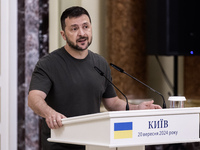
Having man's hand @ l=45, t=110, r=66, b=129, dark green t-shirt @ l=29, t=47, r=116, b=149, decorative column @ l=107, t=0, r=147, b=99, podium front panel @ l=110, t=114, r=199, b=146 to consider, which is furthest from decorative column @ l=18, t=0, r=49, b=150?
podium front panel @ l=110, t=114, r=199, b=146

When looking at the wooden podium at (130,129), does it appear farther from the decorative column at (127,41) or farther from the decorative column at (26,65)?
the decorative column at (127,41)

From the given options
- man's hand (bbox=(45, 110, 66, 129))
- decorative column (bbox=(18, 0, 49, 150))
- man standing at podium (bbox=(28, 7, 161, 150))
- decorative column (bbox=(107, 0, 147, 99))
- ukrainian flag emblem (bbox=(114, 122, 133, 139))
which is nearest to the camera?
ukrainian flag emblem (bbox=(114, 122, 133, 139))

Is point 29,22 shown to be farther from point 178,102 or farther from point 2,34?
point 178,102

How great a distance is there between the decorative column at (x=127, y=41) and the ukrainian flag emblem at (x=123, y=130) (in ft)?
7.72

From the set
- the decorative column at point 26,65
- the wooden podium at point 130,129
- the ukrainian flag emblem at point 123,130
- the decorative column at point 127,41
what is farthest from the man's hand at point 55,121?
the decorative column at point 127,41

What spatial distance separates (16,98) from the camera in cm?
366

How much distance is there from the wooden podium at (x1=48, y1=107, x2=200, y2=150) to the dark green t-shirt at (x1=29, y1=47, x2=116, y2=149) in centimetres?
42

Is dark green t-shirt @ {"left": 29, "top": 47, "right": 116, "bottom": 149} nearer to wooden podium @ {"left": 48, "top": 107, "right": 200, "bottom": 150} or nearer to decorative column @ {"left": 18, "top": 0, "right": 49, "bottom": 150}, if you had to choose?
wooden podium @ {"left": 48, "top": 107, "right": 200, "bottom": 150}

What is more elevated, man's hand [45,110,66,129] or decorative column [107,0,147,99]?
decorative column [107,0,147,99]

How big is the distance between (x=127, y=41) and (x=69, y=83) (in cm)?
185

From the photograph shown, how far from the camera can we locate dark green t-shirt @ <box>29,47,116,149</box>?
7.72ft

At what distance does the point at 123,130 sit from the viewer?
5.52ft

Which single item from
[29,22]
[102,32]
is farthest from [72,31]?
[102,32]

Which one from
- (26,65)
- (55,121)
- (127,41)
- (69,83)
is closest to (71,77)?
(69,83)
